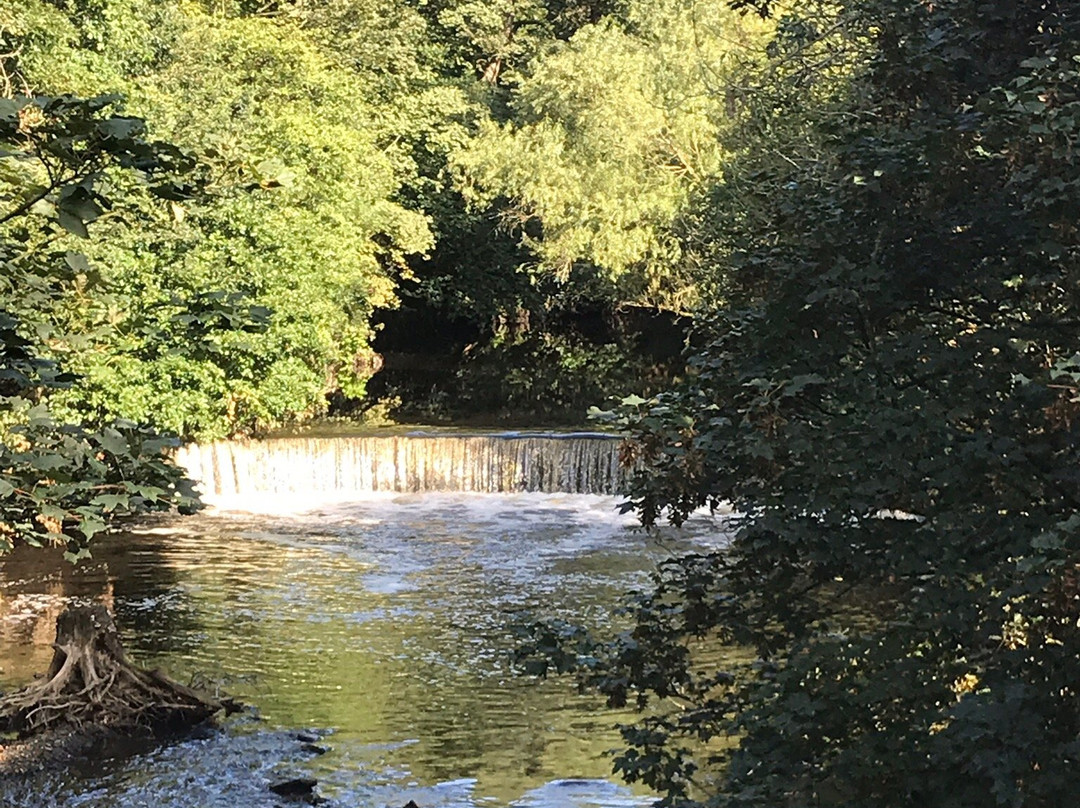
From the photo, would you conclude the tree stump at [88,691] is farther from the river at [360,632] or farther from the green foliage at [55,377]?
the green foliage at [55,377]

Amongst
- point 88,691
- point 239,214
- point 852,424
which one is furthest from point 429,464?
point 852,424

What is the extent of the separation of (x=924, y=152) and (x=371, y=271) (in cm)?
2466

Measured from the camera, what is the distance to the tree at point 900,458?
11.9ft

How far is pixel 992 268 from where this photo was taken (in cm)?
425

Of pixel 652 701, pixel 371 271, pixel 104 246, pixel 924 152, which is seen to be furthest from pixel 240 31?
pixel 924 152

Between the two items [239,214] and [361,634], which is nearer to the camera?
[361,634]

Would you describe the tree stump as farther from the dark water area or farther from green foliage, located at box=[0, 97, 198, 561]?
green foliage, located at box=[0, 97, 198, 561]

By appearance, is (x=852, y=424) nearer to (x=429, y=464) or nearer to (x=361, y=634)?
(x=361, y=634)

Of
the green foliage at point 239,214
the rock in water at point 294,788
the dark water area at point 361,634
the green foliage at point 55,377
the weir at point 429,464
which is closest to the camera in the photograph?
the green foliage at point 55,377

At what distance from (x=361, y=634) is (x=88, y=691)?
389 cm

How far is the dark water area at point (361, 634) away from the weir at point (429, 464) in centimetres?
40

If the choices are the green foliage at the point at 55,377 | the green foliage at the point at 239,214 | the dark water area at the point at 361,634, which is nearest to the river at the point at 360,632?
the dark water area at the point at 361,634

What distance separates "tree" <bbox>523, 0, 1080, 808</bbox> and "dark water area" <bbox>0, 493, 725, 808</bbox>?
993mm

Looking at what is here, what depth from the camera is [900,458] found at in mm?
3838
